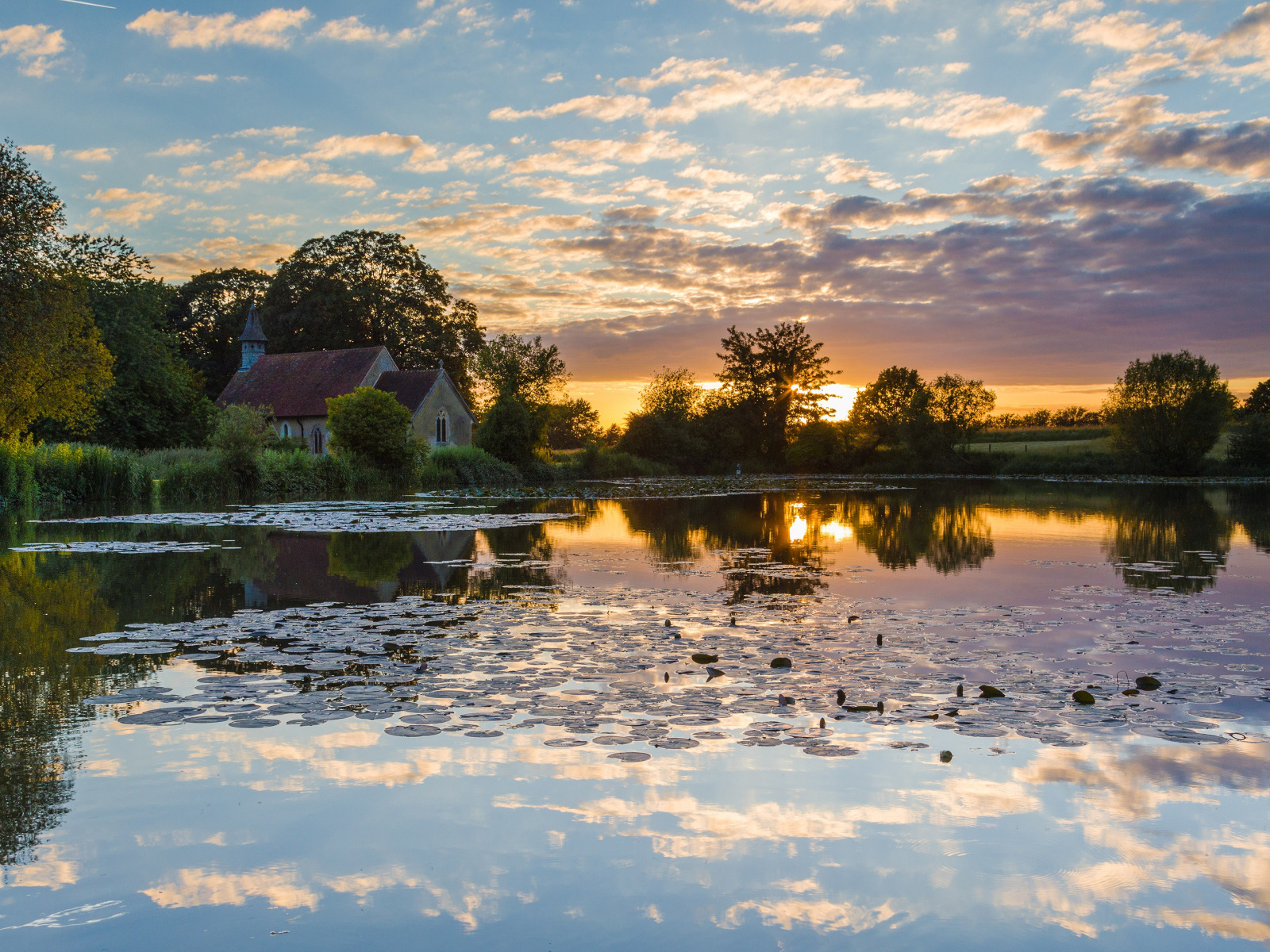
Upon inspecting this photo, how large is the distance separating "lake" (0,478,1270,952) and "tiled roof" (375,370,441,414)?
141 feet

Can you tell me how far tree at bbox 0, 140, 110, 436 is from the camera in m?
25.0

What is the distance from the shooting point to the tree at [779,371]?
74.5 metres

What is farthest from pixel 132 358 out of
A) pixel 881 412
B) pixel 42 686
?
pixel 881 412

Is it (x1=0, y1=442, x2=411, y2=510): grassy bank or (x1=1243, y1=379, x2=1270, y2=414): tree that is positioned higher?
(x1=1243, y1=379, x2=1270, y2=414): tree

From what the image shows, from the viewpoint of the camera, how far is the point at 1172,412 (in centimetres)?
5259

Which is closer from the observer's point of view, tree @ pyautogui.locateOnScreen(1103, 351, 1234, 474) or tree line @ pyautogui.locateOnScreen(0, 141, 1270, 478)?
tree line @ pyautogui.locateOnScreen(0, 141, 1270, 478)

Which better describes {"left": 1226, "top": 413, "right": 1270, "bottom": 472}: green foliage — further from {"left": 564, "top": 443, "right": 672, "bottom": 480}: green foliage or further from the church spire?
the church spire

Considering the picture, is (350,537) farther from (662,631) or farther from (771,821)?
(771,821)

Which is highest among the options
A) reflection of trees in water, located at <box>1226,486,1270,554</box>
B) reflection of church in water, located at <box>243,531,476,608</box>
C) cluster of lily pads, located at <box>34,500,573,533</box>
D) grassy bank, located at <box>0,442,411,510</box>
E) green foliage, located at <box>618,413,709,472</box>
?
green foliage, located at <box>618,413,709,472</box>

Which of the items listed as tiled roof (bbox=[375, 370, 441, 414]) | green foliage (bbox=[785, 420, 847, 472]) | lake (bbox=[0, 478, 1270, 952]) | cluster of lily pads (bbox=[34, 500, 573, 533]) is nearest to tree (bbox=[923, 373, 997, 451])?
green foliage (bbox=[785, 420, 847, 472])

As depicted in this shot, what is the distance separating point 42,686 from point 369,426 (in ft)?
103

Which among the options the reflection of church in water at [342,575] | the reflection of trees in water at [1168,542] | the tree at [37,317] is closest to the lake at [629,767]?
the reflection of church in water at [342,575]

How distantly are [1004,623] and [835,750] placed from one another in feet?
14.5

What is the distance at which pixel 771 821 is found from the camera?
3.66 m
